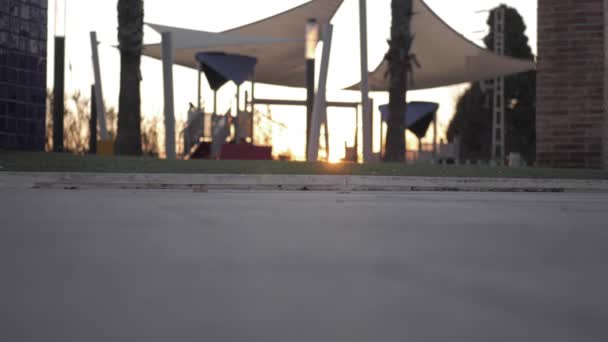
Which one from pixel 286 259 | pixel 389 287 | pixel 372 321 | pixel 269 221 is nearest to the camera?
pixel 372 321

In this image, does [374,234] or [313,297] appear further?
[374,234]

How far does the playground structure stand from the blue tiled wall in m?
2.88

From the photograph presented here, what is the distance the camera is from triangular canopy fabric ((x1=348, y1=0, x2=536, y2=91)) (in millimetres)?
27953

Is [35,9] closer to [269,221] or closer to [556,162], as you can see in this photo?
[556,162]

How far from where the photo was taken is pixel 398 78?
20.4 metres

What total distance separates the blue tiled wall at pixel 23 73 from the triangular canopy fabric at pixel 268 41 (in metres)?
5.44

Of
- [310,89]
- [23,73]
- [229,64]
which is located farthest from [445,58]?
[23,73]

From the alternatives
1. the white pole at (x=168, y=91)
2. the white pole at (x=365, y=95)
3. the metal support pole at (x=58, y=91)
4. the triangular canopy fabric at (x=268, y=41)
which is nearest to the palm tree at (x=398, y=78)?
the white pole at (x=365, y=95)

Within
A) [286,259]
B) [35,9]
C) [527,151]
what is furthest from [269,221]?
[527,151]

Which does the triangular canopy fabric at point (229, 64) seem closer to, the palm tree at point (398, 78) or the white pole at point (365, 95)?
the white pole at point (365, 95)

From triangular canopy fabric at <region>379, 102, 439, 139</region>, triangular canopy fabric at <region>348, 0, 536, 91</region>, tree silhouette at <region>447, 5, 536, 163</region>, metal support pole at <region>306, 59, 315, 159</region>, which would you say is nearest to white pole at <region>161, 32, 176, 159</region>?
metal support pole at <region>306, 59, 315, 159</region>

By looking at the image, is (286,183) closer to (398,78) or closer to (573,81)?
(398,78)

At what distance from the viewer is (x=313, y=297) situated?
3.15 metres

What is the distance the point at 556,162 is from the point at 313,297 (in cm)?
1670
